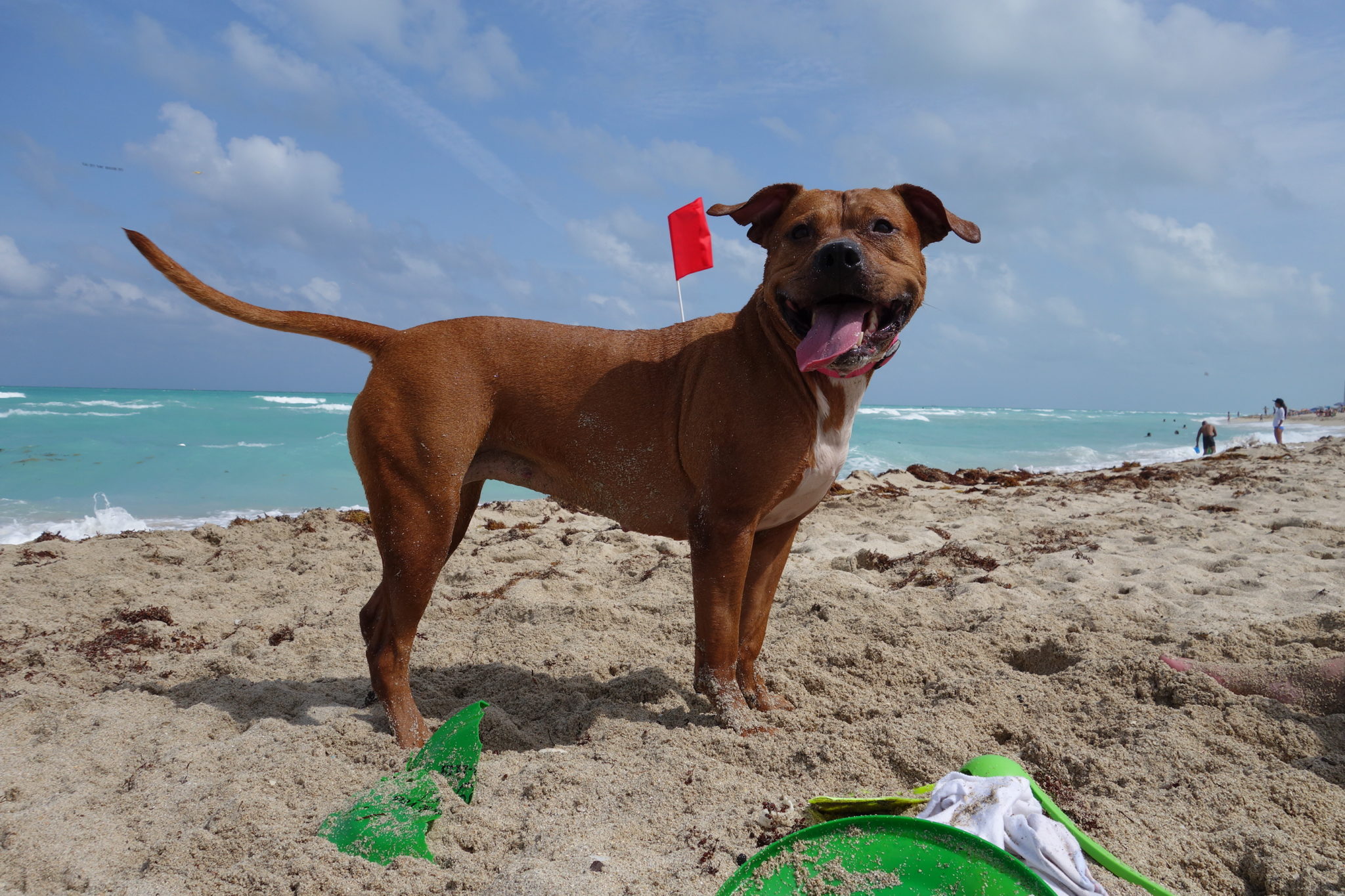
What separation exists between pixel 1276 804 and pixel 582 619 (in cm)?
292

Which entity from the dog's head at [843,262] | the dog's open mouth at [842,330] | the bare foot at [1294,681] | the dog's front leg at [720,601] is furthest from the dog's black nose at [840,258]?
the bare foot at [1294,681]

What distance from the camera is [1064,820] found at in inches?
63.6

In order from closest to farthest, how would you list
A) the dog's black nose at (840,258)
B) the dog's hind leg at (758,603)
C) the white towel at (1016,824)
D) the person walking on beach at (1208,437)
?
the white towel at (1016,824) → the dog's black nose at (840,258) → the dog's hind leg at (758,603) → the person walking on beach at (1208,437)

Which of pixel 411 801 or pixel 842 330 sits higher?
pixel 842 330

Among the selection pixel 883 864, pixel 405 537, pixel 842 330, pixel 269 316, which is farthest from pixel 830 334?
pixel 269 316

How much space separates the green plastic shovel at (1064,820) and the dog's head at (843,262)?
4.08ft

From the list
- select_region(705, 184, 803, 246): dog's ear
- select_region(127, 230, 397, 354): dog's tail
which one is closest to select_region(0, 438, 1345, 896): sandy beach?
select_region(127, 230, 397, 354): dog's tail

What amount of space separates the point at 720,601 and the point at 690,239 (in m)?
4.28

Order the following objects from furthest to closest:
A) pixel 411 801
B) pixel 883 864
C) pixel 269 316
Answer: pixel 269 316 → pixel 411 801 → pixel 883 864

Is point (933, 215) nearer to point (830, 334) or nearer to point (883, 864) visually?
point (830, 334)

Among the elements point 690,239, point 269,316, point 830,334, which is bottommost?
point 269,316

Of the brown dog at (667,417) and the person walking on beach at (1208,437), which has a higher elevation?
the person walking on beach at (1208,437)

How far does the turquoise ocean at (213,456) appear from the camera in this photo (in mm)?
9648

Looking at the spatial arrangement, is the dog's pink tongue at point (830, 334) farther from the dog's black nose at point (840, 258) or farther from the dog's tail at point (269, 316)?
the dog's tail at point (269, 316)
